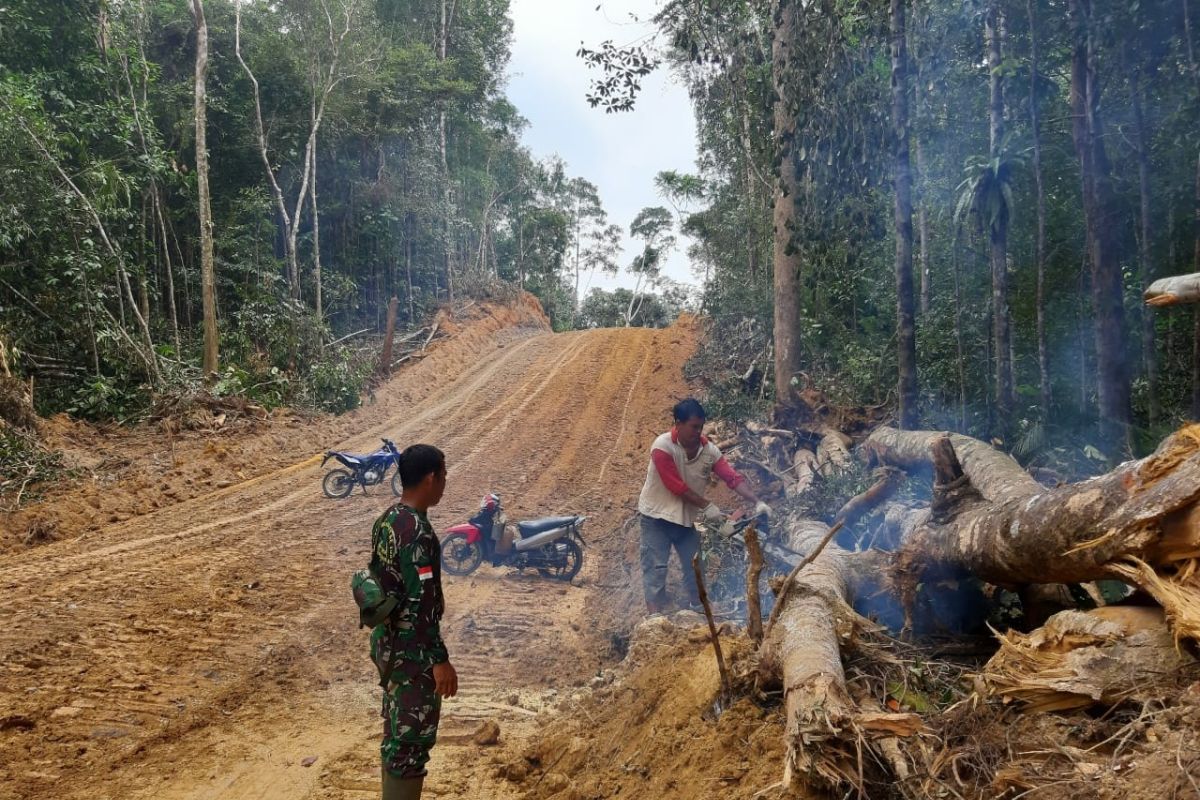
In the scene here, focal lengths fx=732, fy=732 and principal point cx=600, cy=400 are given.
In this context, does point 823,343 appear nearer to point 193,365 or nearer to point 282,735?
point 193,365

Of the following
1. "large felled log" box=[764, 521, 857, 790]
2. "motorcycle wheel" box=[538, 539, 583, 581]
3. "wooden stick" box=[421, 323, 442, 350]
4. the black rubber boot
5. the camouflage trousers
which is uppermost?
"wooden stick" box=[421, 323, 442, 350]

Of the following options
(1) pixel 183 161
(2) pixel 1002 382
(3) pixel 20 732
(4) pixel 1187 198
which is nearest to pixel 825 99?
(2) pixel 1002 382

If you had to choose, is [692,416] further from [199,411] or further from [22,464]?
[199,411]

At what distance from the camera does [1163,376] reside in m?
10.7

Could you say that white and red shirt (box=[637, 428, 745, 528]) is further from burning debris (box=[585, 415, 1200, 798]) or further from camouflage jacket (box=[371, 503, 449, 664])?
camouflage jacket (box=[371, 503, 449, 664])

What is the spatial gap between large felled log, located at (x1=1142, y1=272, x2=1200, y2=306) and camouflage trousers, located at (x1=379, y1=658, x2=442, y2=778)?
311 centimetres

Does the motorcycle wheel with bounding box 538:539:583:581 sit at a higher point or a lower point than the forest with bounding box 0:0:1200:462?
lower

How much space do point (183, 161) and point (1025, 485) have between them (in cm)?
2166

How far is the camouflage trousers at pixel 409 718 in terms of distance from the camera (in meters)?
2.90

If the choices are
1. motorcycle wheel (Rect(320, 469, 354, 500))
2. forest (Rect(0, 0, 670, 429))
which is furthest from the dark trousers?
forest (Rect(0, 0, 670, 429))

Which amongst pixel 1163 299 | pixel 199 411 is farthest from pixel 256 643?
pixel 199 411

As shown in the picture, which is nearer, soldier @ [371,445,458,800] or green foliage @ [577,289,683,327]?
soldier @ [371,445,458,800]

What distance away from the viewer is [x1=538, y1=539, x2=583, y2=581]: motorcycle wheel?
7691mm

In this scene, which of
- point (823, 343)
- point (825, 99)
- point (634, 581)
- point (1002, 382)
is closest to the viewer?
point (634, 581)
